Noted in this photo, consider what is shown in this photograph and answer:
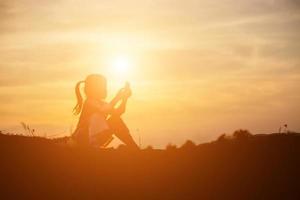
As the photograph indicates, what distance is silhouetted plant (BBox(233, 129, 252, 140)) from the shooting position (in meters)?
12.6

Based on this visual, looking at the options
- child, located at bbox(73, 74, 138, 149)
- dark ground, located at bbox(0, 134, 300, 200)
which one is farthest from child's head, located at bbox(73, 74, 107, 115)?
dark ground, located at bbox(0, 134, 300, 200)

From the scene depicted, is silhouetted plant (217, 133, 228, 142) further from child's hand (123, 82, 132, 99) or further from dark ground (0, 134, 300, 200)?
child's hand (123, 82, 132, 99)

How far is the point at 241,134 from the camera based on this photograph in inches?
499

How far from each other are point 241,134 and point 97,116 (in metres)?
3.59

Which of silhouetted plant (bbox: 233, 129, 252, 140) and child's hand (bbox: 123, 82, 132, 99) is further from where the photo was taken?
child's hand (bbox: 123, 82, 132, 99)

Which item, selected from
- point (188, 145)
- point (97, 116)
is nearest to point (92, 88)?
point (97, 116)

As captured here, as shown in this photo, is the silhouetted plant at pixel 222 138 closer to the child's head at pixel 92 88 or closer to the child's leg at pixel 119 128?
the child's leg at pixel 119 128

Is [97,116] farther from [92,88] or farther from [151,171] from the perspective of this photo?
[151,171]

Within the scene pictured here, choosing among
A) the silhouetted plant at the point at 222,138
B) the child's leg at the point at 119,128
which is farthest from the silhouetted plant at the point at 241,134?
the child's leg at the point at 119,128

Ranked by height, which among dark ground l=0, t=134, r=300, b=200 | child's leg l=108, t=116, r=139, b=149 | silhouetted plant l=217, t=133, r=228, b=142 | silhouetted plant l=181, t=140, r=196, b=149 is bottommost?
dark ground l=0, t=134, r=300, b=200

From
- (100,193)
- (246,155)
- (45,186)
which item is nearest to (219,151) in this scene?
(246,155)

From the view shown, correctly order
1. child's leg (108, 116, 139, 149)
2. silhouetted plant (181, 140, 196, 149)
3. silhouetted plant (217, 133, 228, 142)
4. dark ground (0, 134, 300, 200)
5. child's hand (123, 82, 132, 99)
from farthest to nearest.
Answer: child's hand (123, 82, 132, 99)
child's leg (108, 116, 139, 149)
silhouetted plant (217, 133, 228, 142)
silhouetted plant (181, 140, 196, 149)
dark ground (0, 134, 300, 200)

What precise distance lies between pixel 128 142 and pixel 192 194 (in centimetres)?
323

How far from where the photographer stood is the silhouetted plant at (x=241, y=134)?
12.6 meters
